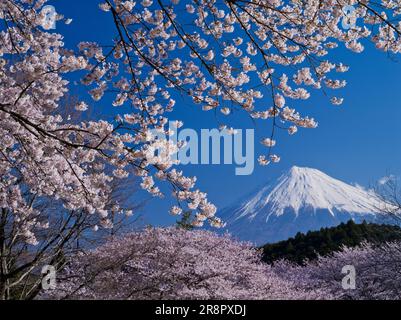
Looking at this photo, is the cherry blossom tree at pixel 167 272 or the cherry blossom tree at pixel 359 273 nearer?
the cherry blossom tree at pixel 167 272

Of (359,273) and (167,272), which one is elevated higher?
(359,273)

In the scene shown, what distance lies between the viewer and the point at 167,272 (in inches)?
423

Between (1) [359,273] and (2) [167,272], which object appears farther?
(1) [359,273]

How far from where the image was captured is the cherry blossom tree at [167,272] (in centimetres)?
988

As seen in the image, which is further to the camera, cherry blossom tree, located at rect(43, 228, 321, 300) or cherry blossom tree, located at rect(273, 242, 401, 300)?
cherry blossom tree, located at rect(273, 242, 401, 300)

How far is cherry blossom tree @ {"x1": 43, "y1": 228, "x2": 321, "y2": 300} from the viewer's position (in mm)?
9883
